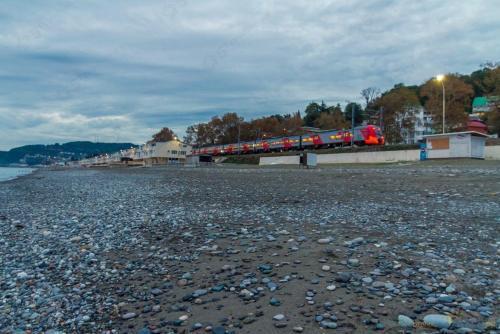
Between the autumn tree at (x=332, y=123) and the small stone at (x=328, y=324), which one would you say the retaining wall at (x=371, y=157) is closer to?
the autumn tree at (x=332, y=123)

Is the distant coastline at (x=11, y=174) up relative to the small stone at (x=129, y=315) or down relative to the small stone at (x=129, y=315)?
down

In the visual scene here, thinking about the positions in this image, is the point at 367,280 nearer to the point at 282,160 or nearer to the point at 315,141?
the point at 282,160

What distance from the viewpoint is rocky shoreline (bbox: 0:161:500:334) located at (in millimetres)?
3262

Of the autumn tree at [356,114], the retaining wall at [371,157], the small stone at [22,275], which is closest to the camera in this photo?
the small stone at [22,275]

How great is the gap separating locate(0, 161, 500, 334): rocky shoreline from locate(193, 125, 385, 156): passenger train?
41753mm

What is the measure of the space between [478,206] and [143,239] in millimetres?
8277

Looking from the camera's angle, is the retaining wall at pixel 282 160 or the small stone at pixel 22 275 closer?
the small stone at pixel 22 275

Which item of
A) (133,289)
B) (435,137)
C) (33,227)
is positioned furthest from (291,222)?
(435,137)

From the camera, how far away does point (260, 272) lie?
4418mm

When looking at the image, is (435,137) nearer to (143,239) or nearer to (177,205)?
(177,205)

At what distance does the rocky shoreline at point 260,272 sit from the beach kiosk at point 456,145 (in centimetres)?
2616

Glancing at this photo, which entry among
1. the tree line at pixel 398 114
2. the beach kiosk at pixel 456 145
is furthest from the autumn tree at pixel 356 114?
the beach kiosk at pixel 456 145

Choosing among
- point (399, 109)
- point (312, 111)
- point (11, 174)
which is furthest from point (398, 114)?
point (11, 174)

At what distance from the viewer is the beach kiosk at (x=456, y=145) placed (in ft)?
100
